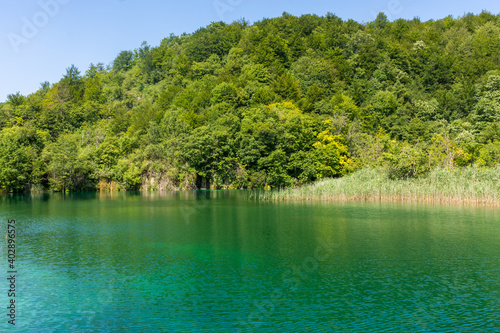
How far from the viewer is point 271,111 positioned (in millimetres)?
66000

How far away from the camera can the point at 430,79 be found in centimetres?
9700

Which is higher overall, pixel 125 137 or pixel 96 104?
pixel 96 104

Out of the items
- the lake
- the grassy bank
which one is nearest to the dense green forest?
the grassy bank

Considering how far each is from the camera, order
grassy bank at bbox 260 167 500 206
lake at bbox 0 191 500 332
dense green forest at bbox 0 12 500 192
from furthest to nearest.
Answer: dense green forest at bbox 0 12 500 192, grassy bank at bbox 260 167 500 206, lake at bbox 0 191 500 332

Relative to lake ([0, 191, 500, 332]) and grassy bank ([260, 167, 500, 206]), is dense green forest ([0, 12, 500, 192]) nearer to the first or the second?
grassy bank ([260, 167, 500, 206])

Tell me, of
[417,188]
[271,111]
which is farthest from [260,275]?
[271,111]

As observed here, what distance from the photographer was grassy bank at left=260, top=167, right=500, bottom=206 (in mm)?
34688

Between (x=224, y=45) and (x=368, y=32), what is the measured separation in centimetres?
4026

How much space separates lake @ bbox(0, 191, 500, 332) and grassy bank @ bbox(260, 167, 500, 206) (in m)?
5.73

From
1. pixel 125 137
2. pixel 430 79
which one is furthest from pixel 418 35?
pixel 125 137

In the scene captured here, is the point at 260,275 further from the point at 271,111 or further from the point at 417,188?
the point at 271,111

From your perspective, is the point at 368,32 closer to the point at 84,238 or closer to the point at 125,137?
the point at 125,137

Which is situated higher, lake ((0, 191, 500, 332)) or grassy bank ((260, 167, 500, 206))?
grassy bank ((260, 167, 500, 206))

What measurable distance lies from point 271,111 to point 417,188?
1283 inches
